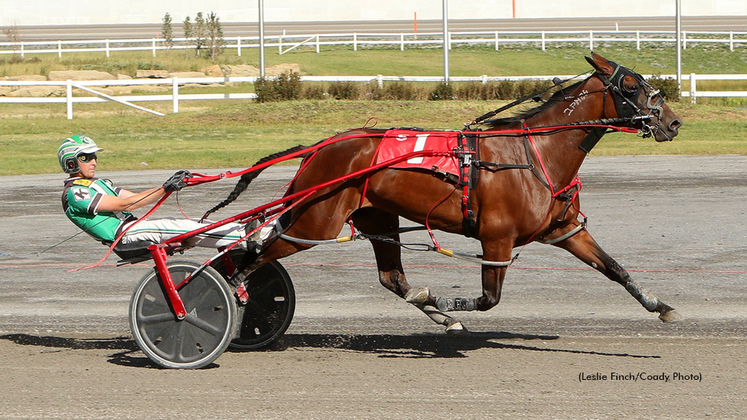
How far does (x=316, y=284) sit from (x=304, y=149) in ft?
8.03

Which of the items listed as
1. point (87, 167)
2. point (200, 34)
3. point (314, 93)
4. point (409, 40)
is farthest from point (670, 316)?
point (409, 40)

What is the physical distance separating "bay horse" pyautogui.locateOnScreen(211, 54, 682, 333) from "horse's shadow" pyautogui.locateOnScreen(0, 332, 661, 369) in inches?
10.1

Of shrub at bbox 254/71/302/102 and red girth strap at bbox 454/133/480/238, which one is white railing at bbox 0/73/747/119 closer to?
shrub at bbox 254/71/302/102

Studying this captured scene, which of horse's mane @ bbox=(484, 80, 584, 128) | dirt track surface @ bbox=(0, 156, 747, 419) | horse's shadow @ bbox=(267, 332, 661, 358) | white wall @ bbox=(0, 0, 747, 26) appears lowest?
horse's shadow @ bbox=(267, 332, 661, 358)

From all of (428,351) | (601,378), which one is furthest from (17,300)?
(601,378)

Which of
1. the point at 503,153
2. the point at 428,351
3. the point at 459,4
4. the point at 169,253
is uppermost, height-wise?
the point at 459,4

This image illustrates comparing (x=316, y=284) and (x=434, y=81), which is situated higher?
(x=434, y=81)

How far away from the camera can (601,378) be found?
5258 millimetres

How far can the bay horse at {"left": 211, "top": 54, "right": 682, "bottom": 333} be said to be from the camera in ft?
18.6

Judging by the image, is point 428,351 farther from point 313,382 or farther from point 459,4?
point 459,4

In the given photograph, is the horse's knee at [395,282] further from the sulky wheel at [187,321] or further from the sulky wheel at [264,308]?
the sulky wheel at [187,321]

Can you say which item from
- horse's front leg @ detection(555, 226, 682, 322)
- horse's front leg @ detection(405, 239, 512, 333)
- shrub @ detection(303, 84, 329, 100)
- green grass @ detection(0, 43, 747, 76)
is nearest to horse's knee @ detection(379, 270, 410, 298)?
horse's front leg @ detection(405, 239, 512, 333)

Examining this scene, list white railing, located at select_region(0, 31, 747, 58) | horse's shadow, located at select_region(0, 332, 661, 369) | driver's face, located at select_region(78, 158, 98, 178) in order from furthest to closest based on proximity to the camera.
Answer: white railing, located at select_region(0, 31, 747, 58), horse's shadow, located at select_region(0, 332, 661, 369), driver's face, located at select_region(78, 158, 98, 178)

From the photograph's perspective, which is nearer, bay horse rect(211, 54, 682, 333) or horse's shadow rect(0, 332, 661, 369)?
bay horse rect(211, 54, 682, 333)
